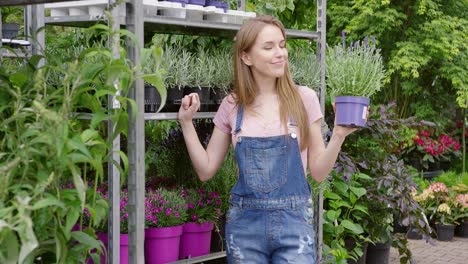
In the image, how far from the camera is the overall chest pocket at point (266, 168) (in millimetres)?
2435

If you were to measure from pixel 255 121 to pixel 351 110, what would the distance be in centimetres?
36

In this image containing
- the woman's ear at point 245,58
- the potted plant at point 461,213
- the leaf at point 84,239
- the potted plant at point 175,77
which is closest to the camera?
the leaf at point 84,239

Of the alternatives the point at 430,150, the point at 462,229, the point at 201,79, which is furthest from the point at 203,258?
the point at 430,150

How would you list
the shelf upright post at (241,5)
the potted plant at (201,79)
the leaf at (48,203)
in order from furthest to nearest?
the shelf upright post at (241,5), the potted plant at (201,79), the leaf at (48,203)

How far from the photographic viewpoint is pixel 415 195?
6.35 meters

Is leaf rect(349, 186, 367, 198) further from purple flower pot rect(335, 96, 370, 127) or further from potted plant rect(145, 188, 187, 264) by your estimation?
purple flower pot rect(335, 96, 370, 127)

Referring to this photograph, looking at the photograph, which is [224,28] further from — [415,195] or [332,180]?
[415,195]

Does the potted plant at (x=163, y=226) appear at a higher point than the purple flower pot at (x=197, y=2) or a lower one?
lower

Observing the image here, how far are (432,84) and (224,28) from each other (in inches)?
228

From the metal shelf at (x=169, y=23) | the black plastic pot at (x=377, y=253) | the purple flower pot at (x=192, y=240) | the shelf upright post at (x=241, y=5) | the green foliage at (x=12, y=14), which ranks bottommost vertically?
the black plastic pot at (x=377, y=253)

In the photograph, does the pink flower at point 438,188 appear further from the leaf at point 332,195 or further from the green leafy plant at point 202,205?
the green leafy plant at point 202,205

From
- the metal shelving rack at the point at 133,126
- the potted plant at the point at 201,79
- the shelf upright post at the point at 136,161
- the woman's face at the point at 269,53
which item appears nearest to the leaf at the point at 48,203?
the metal shelving rack at the point at 133,126

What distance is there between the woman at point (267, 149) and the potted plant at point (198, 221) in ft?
1.97

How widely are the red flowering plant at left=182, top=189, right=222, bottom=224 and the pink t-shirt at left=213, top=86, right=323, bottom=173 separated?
68cm
